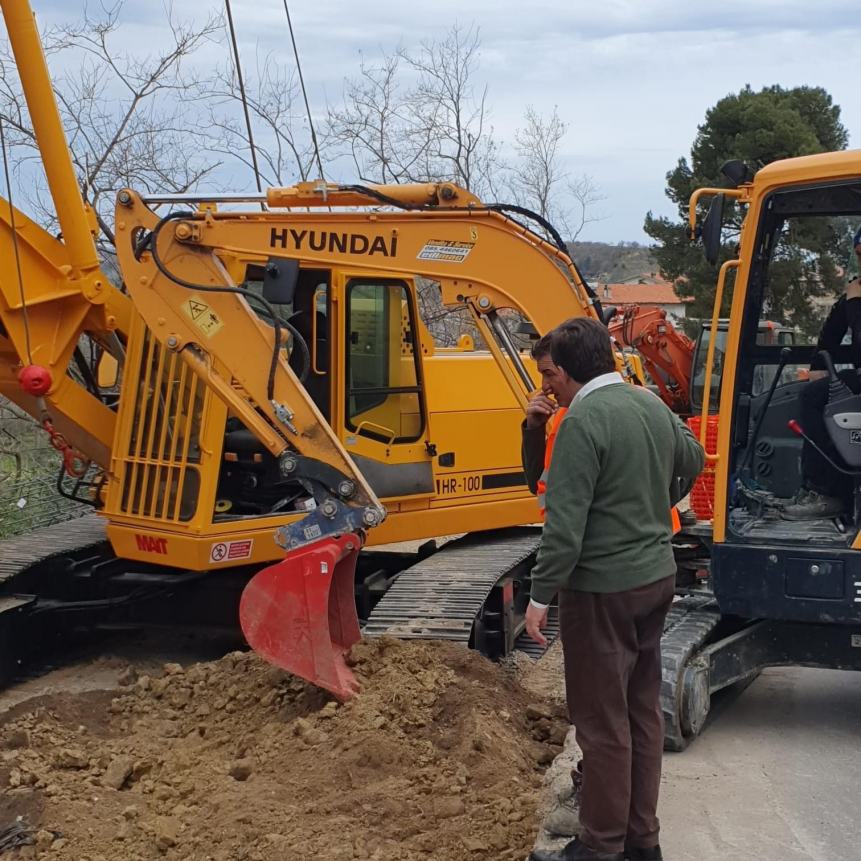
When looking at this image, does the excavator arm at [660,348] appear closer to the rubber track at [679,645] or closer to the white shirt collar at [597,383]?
the rubber track at [679,645]

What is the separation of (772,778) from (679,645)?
2.44ft

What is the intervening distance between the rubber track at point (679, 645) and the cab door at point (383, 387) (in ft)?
6.41

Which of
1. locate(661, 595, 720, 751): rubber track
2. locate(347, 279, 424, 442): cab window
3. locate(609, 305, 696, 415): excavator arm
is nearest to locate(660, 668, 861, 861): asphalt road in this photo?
locate(661, 595, 720, 751): rubber track

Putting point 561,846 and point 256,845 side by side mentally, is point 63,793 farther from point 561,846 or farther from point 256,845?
point 561,846

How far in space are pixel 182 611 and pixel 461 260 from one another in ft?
10.1

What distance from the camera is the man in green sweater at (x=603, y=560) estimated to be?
382 centimetres

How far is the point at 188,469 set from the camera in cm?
698

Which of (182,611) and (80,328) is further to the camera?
(182,611)

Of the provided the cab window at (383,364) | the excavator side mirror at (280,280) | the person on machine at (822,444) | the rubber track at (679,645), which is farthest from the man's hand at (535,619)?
the cab window at (383,364)

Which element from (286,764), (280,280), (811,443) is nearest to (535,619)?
(286,764)

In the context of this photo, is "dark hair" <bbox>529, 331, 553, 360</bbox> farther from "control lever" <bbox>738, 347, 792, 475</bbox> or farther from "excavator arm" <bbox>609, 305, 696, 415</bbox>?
"excavator arm" <bbox>609, 305, 696, 415</bbox>

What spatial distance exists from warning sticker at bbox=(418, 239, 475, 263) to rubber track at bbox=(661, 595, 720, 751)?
220 cm

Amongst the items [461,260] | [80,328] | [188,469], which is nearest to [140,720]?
[188,469]

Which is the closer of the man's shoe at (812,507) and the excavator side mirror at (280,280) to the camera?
the man's shoe at (812,507)
